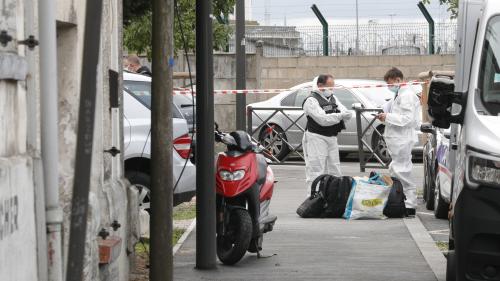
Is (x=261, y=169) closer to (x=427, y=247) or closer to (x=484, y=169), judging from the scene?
(x=427, y=247)

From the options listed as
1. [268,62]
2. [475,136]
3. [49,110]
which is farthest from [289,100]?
[49,110]

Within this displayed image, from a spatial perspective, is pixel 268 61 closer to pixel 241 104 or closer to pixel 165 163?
pixel 241 104

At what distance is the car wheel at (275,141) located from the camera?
74.1 feet

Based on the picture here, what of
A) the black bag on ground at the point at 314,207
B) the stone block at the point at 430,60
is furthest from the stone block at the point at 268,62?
the black bag on ground at the point at 314,207

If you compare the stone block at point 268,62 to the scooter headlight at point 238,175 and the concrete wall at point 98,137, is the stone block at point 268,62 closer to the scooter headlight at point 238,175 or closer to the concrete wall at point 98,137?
the scooter headlight at point 238,175

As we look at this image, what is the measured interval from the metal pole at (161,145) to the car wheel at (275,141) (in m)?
13.7

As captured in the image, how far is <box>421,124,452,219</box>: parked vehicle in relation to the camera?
13.3 metres

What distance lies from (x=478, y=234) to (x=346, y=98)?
15.3m

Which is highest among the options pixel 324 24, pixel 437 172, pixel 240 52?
pixel 324 24

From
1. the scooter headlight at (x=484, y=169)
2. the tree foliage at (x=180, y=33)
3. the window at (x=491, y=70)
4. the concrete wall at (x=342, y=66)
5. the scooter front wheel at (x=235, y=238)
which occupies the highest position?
the tree foliage at (x=180, y=33)

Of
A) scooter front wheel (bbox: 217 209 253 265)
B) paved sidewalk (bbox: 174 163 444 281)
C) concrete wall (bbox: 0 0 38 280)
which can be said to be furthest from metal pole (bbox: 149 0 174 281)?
concrete wall (bbox: 0 0 38 280)

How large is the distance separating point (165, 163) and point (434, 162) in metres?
6.72

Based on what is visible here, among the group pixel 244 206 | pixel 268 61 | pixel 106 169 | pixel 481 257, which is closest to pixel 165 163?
pixel 106 169

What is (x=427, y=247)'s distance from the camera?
37.7 ft
